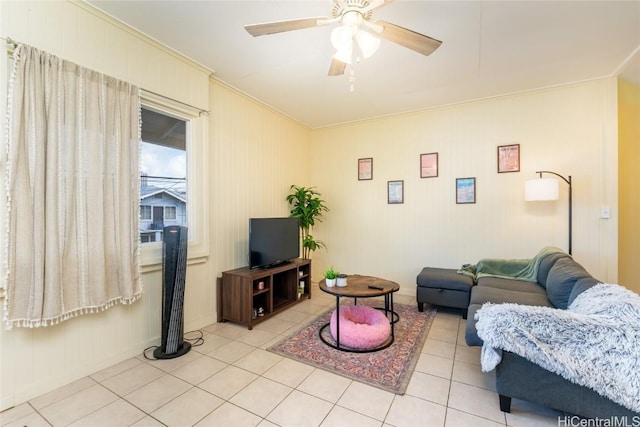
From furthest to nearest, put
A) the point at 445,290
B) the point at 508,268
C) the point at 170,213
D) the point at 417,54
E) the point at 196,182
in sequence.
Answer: the point at 508,268 < the point at 445,290 < the point at 196,182 < the point at 170,213 < the point at 417,54

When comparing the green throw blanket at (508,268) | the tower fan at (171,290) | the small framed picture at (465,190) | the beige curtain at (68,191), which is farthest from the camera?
the small framed picture at (465,190)

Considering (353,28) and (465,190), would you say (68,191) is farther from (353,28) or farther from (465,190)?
A: (465,190)

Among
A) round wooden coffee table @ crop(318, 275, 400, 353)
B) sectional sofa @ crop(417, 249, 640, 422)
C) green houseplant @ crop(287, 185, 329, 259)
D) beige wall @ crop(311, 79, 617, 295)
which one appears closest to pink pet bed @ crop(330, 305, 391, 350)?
round wooden coffee table @ crop(318, 275, 400, 353)

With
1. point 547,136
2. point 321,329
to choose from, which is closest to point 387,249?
point 321,329

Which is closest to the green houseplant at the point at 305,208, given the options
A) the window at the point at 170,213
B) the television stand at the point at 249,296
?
the television stand at the point at 249,296

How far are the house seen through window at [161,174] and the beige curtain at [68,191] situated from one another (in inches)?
8.8

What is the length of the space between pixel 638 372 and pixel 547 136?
9.44 feet

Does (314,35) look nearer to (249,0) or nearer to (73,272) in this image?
(249,0)

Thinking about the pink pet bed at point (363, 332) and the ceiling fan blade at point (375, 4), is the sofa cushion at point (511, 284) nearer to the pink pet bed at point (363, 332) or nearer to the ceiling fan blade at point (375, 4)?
the pink pet bed at point (363, 332)

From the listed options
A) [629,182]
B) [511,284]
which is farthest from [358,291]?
[629,182]

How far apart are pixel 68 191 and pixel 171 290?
1.03 metres

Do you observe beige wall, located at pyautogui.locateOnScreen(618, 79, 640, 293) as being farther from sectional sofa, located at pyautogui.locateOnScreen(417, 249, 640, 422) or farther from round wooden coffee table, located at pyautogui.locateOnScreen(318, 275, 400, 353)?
round wooden coffee table, located at pyautogui.locateOnScreen(318, 275, 400, 353)

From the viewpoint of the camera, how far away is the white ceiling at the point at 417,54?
206cm

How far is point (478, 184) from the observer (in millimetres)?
3725
